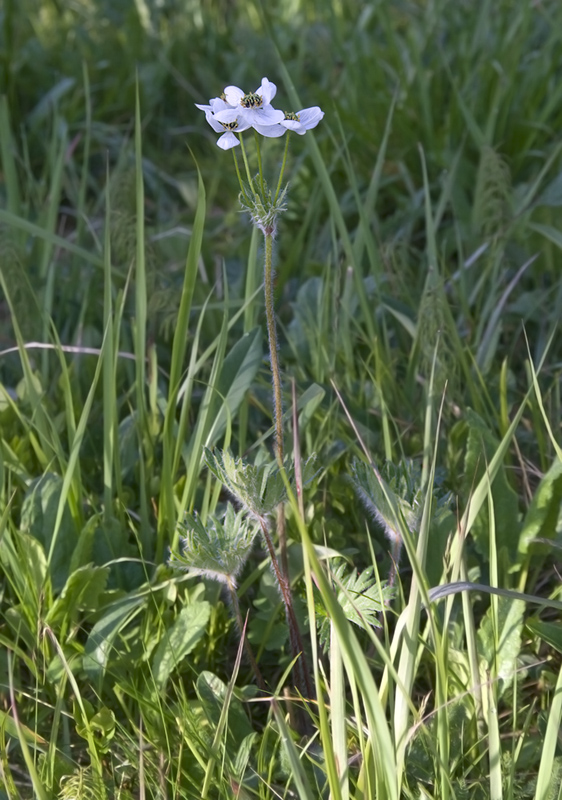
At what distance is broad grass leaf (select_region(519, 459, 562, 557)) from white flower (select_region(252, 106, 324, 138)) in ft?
2.34

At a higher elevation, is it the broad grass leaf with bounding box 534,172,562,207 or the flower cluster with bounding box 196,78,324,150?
the flower cluster with bounding box 196,78,324,150

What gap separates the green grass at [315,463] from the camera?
1143 mm

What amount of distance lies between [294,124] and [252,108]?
63 millimetres

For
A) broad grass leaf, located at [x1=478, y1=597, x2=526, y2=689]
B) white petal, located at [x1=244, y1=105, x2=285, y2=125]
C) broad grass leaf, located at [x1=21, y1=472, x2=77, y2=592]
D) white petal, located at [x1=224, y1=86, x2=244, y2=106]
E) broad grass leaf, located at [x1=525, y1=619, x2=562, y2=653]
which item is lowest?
broad grass leaf, located at [x1=478, y1=597, x2=526, y2=689]

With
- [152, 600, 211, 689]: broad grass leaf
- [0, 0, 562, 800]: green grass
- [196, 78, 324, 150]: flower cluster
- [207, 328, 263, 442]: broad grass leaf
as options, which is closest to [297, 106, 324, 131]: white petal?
[196, 78, 324, 150]: flower cluster

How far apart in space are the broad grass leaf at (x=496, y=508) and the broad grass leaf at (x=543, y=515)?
2 centimetres

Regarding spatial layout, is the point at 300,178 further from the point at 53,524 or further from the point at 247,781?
the point at 247,781

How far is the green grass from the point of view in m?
1.14

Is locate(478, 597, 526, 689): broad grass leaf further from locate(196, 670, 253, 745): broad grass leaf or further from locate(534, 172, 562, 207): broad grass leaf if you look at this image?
locate(534, 172, 562, 207): broad grass leaf

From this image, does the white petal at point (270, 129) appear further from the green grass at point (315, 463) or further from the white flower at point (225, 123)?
the green grass at point (315, 463)

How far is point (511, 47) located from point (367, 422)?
167 centimetres

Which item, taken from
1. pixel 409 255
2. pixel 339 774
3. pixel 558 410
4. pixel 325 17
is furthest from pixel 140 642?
pixel 325 17

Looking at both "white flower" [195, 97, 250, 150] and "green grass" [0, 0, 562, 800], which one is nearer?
"white flower" [195, 97, 250, 150]

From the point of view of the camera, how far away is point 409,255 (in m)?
2.25
